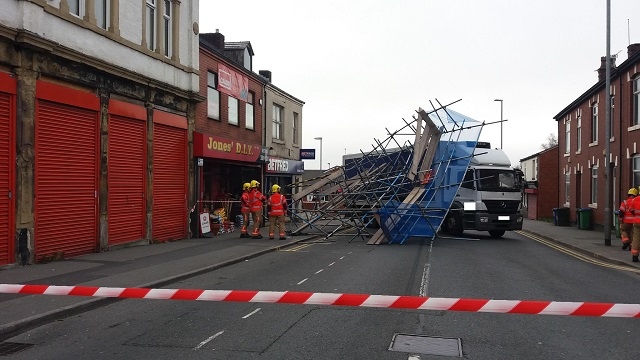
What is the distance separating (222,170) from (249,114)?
2.90m

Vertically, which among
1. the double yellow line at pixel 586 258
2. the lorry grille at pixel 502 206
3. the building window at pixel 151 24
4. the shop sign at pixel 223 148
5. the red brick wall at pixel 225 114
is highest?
the building window at pixel 151 24

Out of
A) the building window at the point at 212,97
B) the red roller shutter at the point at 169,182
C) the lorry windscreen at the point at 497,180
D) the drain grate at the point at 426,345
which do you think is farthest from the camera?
the building window at the point at 212,97

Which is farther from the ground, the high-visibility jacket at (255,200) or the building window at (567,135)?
the building window at (567,135)

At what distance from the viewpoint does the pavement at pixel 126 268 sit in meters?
7.03

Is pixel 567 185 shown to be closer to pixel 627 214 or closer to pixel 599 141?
pixel 599 141

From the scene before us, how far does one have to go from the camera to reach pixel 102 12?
536 inches

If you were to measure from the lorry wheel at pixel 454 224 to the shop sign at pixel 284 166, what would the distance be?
9119 millimetres

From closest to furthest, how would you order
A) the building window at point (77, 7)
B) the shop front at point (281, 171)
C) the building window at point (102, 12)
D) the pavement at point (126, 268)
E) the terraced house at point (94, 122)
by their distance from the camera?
the pavement at point (126, 268) → the terraced house at point (94, 122) → the building window at point (77, 7) → the building window at point (102, 12) → the shop front at point (281, 171)

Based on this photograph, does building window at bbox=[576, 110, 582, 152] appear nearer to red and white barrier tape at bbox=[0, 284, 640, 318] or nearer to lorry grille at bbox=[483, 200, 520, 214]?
lorry grille at bbox=[483, 200, 520, 214]

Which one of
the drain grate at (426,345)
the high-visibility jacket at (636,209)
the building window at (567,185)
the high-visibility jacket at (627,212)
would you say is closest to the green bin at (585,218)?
the building window at (567,185)

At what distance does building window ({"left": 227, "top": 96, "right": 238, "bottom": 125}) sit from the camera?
21.7 meters

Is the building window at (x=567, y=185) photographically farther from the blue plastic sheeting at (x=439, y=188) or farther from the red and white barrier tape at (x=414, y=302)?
the red and white barrier tape at (x=414, y=302)

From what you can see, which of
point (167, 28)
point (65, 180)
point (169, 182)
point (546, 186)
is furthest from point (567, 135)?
point (65, 180)

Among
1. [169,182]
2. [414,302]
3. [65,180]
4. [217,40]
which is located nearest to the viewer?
[414,302]
